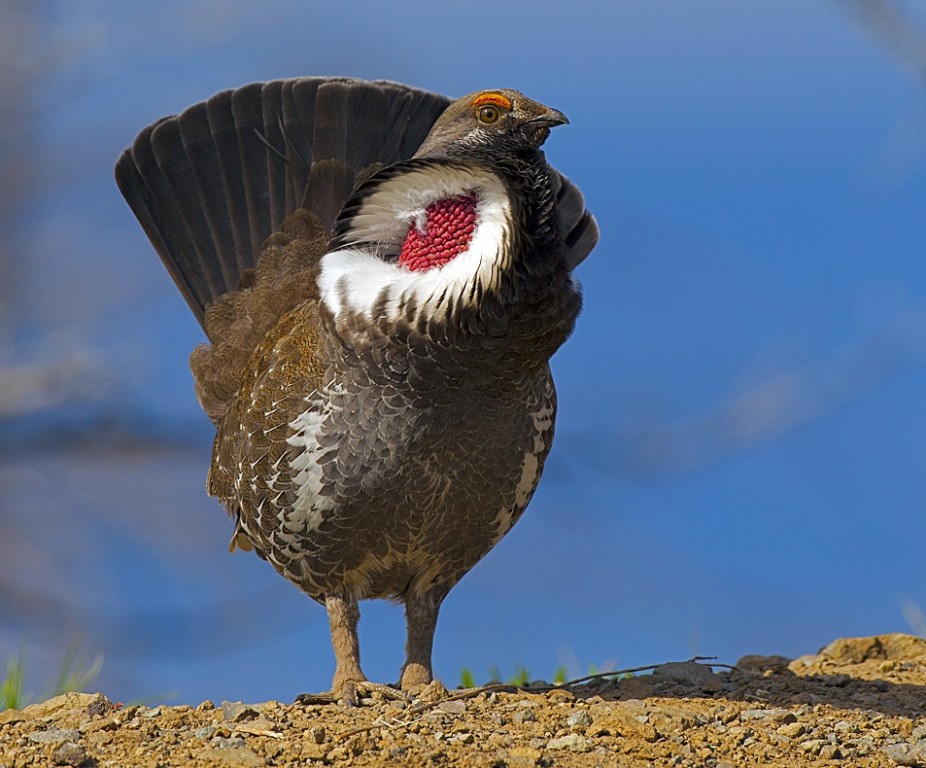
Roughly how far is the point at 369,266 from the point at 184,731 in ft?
6.65

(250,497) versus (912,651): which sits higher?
(250,497)

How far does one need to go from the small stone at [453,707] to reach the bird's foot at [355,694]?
8.6 inches

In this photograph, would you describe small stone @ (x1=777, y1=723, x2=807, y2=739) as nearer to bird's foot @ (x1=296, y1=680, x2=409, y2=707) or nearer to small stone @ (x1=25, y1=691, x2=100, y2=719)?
bird's foot @ (x1=296, y1=680, x2=409, y2=707)

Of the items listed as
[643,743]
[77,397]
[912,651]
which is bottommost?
[643,743]

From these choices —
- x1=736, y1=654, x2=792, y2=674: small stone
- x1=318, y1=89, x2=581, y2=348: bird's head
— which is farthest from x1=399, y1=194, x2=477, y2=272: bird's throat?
x1=736, y1=654, x2=792, y2=674: small stone

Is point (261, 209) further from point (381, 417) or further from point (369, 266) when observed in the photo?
point (381, 417)

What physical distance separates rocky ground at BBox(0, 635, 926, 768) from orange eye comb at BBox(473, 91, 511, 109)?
2494 millimetres

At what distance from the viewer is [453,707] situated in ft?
16.9

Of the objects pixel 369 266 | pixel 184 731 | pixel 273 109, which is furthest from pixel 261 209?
pixel 184 731

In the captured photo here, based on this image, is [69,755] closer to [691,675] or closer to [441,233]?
[441,233]

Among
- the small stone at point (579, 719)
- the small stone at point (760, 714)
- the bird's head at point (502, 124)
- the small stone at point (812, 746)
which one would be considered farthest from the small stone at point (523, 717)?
the bird's head at point (502, 124)

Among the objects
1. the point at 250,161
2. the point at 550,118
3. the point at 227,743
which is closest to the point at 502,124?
the point at 550,118

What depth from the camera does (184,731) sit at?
4.71m

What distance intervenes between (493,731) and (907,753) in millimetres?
1618
